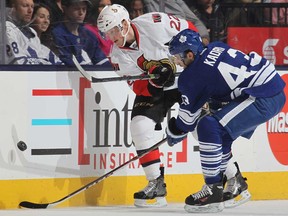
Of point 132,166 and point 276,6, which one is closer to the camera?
point 132,166

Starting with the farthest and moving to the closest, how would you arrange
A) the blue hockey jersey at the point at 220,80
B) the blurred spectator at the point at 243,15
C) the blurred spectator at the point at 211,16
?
the blurred spectator at the point at 243,15
the blurred spectator at the point at 211,16
the blue hockey jersey at the point at 220,80

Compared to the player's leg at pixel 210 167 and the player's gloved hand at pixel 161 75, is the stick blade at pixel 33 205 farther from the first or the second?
the player's gloved hand at pixel 161 75

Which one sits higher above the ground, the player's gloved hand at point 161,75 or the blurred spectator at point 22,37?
the blurred spectator at point 22,37

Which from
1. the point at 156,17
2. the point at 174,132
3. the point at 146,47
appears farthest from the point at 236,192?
the point at 156,17

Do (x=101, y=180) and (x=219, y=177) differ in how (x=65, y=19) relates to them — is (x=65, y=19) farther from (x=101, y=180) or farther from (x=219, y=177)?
(x=219, y=177)

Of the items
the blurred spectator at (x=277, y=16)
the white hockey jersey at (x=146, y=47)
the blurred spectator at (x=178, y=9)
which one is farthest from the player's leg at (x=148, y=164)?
the blurred spectator at (x=277, y=16)

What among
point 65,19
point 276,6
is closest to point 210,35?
point 276,6

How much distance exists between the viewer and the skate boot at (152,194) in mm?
6414

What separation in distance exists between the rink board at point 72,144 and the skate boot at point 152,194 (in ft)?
0.78

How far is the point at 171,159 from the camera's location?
676cm

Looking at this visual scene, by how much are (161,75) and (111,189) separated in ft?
2.68

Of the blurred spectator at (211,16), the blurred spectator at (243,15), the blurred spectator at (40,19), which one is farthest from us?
the blurred spectator at (243,15)

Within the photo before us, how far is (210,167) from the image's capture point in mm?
5926

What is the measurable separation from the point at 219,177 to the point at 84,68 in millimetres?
1112
